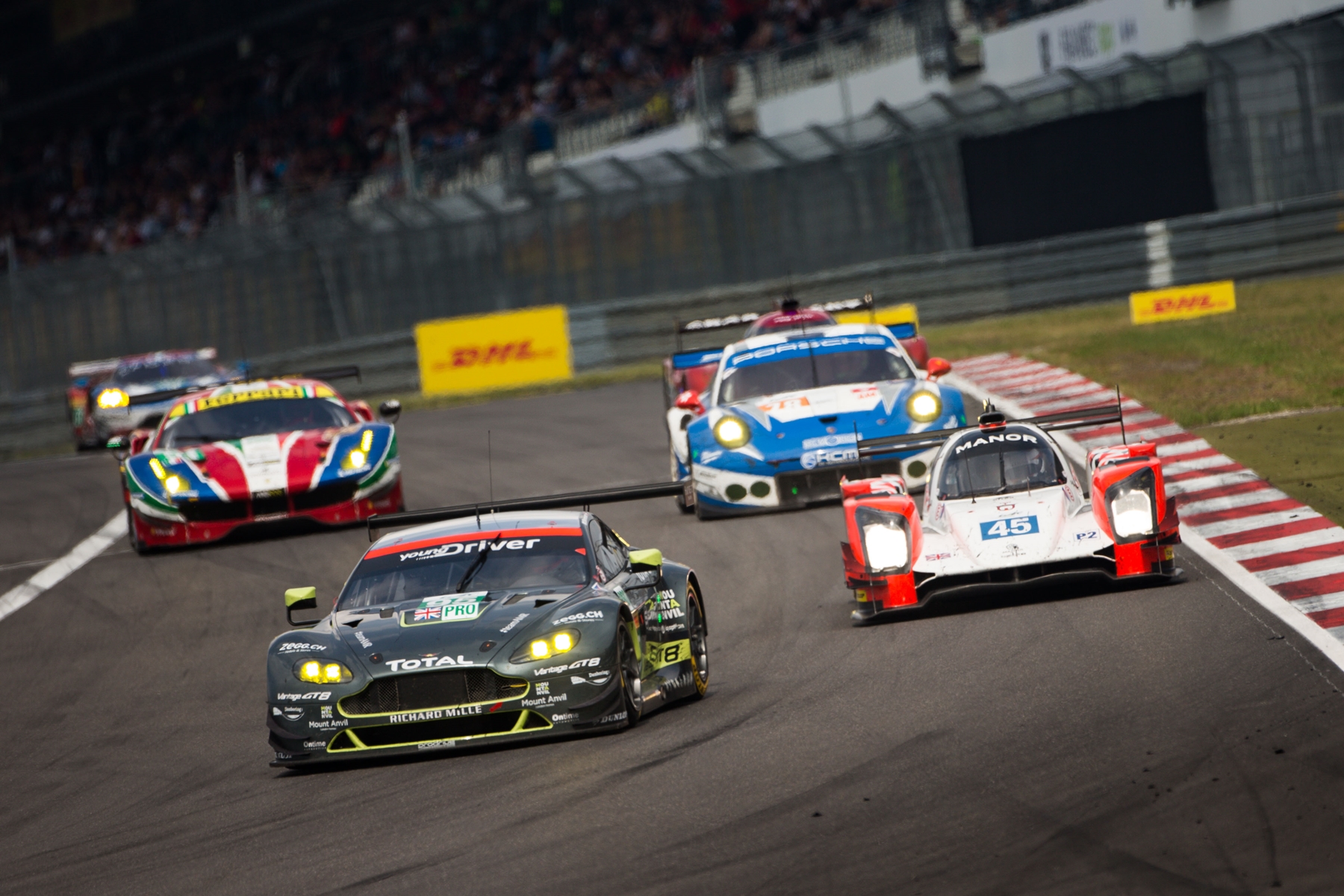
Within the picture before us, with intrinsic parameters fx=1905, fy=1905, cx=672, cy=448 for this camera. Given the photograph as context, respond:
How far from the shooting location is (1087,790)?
6.02m

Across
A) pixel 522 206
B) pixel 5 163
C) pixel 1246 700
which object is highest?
pixel 5 163

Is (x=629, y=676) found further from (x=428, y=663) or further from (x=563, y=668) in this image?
(x=428, y=663)

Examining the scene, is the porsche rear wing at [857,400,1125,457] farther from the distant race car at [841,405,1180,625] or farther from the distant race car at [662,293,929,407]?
the distant race car at [662,293,929,407]

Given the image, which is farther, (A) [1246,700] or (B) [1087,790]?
(A) [1246,700]

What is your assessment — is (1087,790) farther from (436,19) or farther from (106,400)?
(436,19)

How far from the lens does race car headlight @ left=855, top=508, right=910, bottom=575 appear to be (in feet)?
32.9

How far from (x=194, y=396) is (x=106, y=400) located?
8694 mm

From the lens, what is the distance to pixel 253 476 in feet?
50.3

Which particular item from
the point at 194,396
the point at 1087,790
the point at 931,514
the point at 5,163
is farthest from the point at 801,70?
the point at 5,163

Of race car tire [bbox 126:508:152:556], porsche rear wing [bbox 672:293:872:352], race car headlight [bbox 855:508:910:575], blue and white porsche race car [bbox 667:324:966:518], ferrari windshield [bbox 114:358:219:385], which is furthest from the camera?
ferrari windshield [bbox 114:358:219:385]

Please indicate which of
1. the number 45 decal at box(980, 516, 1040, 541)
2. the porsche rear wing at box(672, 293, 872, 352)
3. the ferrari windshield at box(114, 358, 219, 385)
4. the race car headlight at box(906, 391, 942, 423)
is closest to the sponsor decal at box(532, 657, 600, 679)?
the number 45 decal at box(980, 516, 1040, 541)

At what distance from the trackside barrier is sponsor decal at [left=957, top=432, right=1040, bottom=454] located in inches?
509

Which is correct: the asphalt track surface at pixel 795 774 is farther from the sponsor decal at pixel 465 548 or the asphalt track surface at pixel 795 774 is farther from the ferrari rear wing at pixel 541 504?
the sponsor decal at pixel 465 548

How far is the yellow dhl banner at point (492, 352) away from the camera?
26.8 m
